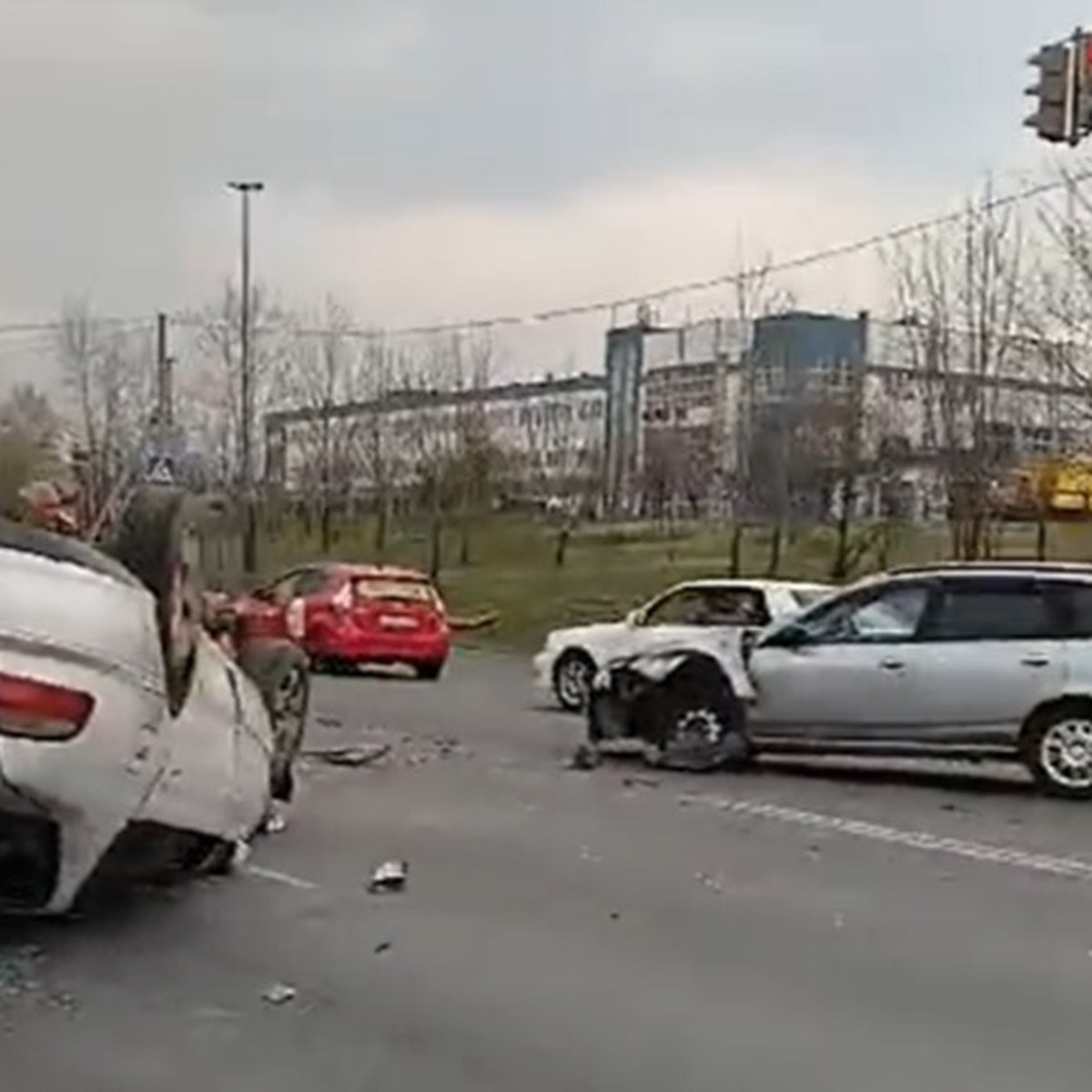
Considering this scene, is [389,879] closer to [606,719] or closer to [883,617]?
[883,617]

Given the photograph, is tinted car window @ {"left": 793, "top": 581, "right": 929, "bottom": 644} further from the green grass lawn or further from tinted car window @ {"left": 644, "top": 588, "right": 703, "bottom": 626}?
the green grass lawn

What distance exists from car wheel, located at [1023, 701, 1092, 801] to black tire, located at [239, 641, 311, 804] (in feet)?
16.7

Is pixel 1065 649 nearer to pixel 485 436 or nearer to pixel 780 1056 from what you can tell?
pixel 780 1056

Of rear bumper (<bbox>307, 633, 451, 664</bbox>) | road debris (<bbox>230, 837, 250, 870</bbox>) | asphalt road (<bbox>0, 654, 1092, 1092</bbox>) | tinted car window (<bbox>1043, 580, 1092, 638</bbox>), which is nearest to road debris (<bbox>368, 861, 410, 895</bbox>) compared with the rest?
asphalt road (<bbox>0, 654, 1092, 1092</bbox>)

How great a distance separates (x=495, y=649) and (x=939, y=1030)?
32389 mm

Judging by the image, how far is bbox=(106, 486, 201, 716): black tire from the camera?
9.02 meters

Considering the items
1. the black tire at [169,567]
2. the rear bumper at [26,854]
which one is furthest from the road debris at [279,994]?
the black tire at [169,567]

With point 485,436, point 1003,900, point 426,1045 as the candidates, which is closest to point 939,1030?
point 426,1045

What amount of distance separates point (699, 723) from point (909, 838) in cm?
426

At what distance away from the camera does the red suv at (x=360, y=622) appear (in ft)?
97.8

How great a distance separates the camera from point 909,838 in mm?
12836

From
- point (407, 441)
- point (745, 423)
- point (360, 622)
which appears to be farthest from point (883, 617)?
point (407, 441)

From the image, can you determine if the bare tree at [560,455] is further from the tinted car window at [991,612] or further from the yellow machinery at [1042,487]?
the tinted car window at [991,612]

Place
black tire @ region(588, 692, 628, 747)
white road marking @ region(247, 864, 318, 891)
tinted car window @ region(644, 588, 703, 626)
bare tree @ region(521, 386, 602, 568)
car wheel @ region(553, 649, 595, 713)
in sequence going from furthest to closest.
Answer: bare tree @ region(521, 386, 602, 568)
car wheel @ region(553, 649, 595, 713)
tinted car window @ region(644, 588, 703, 626)
black tire @ region(588, 692, 628, 747)
white road marking @ region(247, 864, 318, 891)
